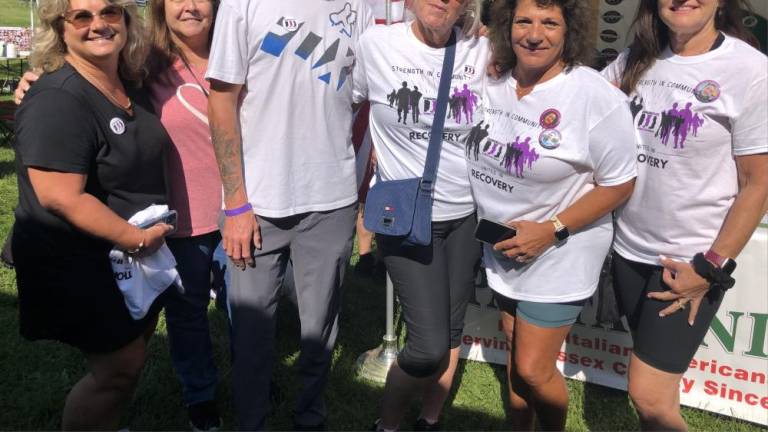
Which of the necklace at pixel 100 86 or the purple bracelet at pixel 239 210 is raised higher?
the necklace at pixel 100 86

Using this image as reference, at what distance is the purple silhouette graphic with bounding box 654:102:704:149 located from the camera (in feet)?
6.52

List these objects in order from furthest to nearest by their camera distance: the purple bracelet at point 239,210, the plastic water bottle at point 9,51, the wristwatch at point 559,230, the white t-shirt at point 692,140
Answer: the plastic water bottle at point 9,51
the purple bracelet at point 239,210
the wristwatch at point 559,230
the white t-shirt at point 692,140

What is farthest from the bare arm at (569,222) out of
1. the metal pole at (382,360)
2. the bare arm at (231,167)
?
the metal pole at (382,360)

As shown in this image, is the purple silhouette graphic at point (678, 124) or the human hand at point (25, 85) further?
the human hand at point (25, 85)

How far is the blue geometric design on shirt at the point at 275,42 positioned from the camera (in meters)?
2.25

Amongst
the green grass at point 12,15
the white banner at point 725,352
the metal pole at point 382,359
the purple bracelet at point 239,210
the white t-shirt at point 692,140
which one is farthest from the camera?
the green grass at point 12,15

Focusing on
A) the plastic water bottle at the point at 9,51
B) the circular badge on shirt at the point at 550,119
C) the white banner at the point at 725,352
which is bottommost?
the plastic water bottle at the point at 9,51

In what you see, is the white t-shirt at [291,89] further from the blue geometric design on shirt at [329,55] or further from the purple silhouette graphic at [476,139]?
the purple silhouette graphic at [476,139]

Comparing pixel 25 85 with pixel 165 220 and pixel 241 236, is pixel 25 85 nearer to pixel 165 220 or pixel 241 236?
pixel 165 220

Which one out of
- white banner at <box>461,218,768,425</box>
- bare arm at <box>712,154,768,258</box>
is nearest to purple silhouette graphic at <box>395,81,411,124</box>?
bare arm at <box>712,154,768,258</box>

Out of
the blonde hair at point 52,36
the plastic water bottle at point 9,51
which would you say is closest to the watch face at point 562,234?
the blonde hair at point 52,36

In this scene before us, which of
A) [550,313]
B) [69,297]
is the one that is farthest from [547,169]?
[69,297]

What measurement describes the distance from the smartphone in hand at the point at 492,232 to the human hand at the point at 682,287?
0.51 metres

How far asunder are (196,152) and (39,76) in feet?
2.07
